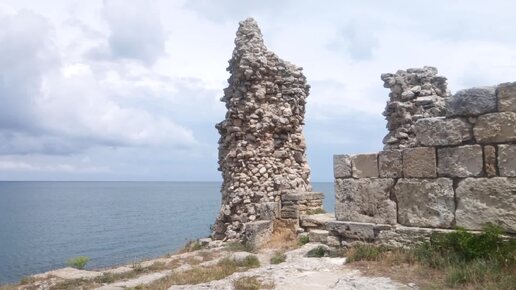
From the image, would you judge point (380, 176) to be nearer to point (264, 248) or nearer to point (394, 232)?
point (394, 232)

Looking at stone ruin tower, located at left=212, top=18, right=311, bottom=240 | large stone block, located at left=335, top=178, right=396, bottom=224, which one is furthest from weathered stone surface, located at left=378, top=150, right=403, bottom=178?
stone ruin tower, located at left=212, top=18, right=311, bottom=240

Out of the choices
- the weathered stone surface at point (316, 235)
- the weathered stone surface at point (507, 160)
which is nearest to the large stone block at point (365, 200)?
the weathered stone surface at point (507, 160)

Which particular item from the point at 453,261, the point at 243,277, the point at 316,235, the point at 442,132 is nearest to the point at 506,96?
the point at 442,132

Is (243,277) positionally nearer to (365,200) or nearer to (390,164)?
(365,200)

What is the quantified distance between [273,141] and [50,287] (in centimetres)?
811

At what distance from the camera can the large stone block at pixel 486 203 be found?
6691mm

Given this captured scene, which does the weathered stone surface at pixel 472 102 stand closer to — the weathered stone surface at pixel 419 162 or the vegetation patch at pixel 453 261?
the weathered stone surface at pixel 419 162

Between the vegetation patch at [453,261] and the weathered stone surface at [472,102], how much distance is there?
1619mm

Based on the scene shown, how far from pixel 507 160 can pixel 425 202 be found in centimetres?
129

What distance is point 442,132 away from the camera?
730cm

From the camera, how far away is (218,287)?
6793mm

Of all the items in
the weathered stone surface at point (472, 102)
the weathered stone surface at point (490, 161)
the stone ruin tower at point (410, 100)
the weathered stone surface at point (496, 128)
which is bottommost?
the weathered stone surface at point (490, 161)

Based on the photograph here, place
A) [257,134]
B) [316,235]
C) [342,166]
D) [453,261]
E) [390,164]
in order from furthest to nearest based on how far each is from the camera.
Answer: [257,134]
[316,235]
[342,166]
[390,164]
[453,261]

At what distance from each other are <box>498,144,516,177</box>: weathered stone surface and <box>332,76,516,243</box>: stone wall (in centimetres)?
1
